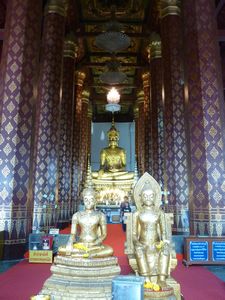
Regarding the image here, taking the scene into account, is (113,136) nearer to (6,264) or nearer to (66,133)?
(66,133)

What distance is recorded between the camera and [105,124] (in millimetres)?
24297

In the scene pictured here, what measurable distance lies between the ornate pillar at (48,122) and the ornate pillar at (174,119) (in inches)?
123

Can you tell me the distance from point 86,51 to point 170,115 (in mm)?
8384

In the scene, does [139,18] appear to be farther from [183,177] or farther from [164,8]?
[183,177]

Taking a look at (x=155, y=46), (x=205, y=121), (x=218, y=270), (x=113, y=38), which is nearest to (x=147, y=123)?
(x=155, y=46)

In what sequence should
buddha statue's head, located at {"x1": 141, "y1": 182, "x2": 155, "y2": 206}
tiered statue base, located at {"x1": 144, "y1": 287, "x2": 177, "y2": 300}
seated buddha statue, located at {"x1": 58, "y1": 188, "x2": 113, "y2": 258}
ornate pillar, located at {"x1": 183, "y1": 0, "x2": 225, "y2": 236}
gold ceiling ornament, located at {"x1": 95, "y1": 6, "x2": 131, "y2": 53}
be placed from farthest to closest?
gold ceiling ornament, located at {"x1": 95, "y1": 6, "x2": 131, "y2": 53} → ornate pillar, located at {"x1": 183, "y1": 0, "x2": 225, "y2": 236} → buddha statue's head, located at {"x1": 141, "y1": 182, "x2": 155, "y2": 206} → seated buddha statue, located at {"x1": 58, "y1": 188, "x2": 113, "y2": 258} → tiered statue base, located at {"x1": 144, "y1": 287, "x2": 177, "y2": 300}

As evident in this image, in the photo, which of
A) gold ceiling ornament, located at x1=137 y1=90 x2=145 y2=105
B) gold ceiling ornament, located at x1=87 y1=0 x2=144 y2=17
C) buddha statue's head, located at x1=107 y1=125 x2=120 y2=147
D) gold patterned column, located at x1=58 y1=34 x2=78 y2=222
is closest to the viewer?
gold patterned column, located at x1=58 y1=34 x2=78 y2=222

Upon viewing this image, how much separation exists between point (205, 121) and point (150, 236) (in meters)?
2.82

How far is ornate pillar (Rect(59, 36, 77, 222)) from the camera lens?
35.2 feet

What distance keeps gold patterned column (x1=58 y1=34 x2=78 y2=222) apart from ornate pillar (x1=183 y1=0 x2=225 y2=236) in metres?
5.68

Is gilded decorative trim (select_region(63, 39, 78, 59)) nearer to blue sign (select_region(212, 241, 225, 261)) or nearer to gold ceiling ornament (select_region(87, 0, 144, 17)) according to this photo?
gold ceiling ornament (select_region(87, 0, 144, 17))

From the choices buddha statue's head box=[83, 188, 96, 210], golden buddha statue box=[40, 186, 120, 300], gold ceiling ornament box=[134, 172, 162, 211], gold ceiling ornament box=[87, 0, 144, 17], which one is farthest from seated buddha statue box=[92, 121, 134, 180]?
golden buddha statue box=[40, 186, 120, 300]

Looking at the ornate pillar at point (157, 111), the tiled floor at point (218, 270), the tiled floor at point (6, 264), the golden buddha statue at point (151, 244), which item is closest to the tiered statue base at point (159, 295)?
the golden buddha statue at point (151, 244)

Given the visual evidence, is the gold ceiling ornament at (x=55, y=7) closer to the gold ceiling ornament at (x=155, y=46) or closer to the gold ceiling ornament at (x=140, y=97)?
the gold ceiling ornament at (x=155, y=46)
